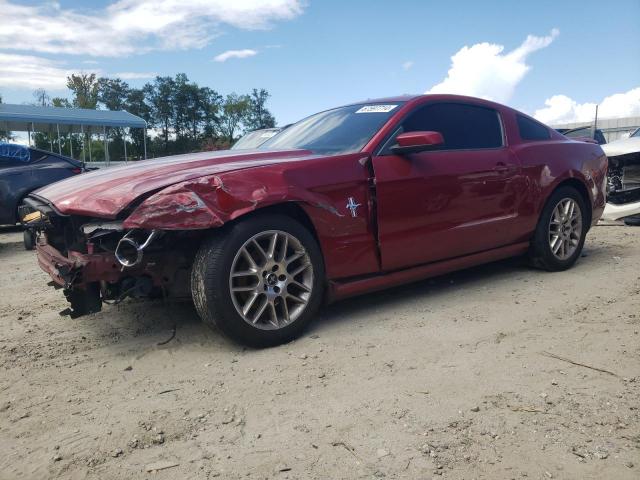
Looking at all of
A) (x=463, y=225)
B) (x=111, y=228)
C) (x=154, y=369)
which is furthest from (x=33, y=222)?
(x=463, y=225)

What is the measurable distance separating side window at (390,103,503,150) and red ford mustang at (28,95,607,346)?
0.01 meters

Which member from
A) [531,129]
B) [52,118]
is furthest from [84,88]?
[531,129]

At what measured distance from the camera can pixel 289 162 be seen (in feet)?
10.5

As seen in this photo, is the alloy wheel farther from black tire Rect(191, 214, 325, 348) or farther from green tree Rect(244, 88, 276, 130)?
green tree Rect(244, 88, 276, 130)

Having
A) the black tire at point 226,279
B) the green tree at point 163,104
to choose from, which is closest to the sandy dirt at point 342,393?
the black tire at point 226,279

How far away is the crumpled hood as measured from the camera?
2.82 m

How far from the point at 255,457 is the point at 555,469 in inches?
42.6

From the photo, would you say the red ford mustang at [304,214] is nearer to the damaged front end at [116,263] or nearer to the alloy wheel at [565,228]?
the damaged front end at [116,263]

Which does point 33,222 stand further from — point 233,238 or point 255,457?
point 255,457

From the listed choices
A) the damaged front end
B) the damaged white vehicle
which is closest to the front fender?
the damaged front end

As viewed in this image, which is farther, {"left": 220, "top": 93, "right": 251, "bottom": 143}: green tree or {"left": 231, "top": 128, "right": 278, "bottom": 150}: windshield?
{"left": 220, "top": 93, "right": 251, "bottom": 143}: green tree

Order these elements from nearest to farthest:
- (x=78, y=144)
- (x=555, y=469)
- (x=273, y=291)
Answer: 1. (x=555, y=469)
2. (x=273, y=291)
3. (x=78, y=144)

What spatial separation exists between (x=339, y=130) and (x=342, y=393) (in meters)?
2.06

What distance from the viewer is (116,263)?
2.79 meters
